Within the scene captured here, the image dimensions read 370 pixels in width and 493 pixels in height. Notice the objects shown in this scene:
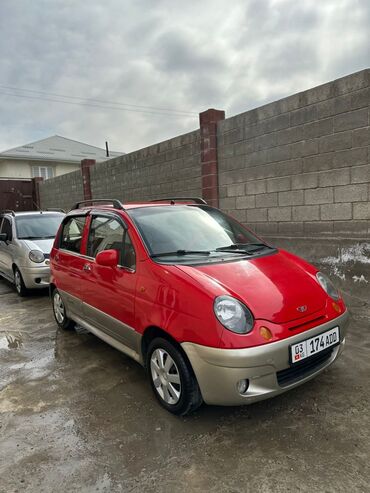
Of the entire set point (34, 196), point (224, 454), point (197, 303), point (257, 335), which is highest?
point (34, 196)

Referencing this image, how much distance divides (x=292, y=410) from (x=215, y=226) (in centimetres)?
175

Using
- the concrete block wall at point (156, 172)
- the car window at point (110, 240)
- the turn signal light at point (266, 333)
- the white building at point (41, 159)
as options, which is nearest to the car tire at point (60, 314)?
the car window at point (110, 240)

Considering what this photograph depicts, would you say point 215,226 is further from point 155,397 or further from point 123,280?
point 155,397

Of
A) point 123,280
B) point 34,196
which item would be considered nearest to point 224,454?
point 123,280

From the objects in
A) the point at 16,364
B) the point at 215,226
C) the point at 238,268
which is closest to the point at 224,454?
the point at 238,268

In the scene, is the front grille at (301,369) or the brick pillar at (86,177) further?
the brick pillar at (86,177)

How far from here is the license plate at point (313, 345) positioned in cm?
247

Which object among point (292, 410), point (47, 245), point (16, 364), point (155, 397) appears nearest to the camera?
point (292, 410)

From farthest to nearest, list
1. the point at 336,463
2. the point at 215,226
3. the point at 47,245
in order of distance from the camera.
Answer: the point at 47,245
the point at 215,226
the point at 336,463

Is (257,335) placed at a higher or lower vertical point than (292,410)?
higher

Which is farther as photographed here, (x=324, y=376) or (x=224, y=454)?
(x=324, y=376)

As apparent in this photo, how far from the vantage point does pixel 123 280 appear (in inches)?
125

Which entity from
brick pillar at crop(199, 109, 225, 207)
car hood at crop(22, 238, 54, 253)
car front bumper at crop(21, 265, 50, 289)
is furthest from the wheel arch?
brick pillar at crop(199, 109, 225, 207)

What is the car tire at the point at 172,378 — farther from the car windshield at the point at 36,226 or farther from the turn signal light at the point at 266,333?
the car windshield at the point at 36,226
